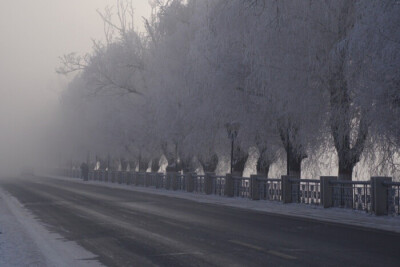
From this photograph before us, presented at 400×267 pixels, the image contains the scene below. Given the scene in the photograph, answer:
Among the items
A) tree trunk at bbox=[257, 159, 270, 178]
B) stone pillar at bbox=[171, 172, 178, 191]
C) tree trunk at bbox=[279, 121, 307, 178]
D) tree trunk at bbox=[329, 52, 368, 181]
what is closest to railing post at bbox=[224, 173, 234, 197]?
tree trunk at bbox=[257, 159, 270, 178]

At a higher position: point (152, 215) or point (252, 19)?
point (252, 19)

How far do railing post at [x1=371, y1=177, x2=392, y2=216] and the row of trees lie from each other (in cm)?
112

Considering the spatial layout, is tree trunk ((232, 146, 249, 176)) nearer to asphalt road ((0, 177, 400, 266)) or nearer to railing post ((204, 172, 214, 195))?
railing post ((204, 172, 214, 195))

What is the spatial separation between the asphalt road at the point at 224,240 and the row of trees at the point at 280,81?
4.49 metres

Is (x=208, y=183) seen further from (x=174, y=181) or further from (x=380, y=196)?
(x=380, y=196)

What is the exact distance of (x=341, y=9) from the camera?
61.2 feet

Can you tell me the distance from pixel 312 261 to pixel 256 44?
13.3 metres

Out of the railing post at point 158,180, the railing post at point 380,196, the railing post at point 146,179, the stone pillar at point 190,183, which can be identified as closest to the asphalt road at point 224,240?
the railing post at point 380,196

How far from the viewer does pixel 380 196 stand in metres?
15.7

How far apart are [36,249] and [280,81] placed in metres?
12.2

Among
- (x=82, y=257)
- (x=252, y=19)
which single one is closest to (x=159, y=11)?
(x=252, y=19)

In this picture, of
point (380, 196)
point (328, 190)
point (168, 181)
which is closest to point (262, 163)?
point (328, 190)

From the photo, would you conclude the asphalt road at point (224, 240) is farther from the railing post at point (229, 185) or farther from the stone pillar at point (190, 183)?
the stone pillar at point (190, 183)

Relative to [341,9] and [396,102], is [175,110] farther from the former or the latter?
[396,102]
